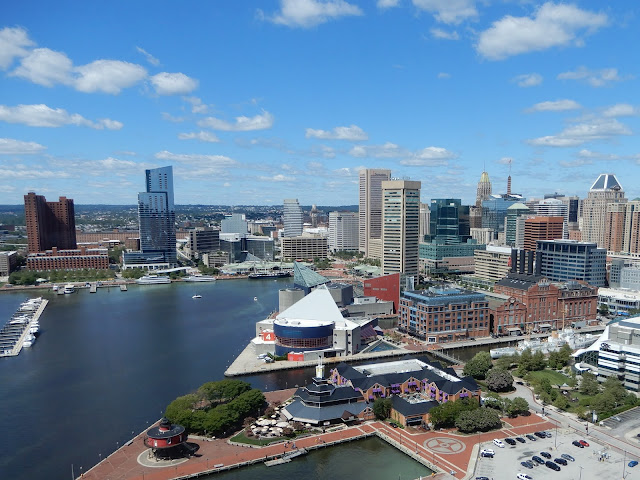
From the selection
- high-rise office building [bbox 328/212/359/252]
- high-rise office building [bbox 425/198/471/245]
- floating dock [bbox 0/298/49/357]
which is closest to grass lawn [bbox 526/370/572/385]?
floating dock [bbox 0/298/49/357]

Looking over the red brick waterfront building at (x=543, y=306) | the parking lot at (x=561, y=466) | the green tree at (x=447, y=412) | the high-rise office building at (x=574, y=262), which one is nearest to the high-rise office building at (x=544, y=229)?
the high-rise office building at (x=574, y=262)

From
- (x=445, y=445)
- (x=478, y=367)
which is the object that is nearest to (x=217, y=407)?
(x=445, y=445)

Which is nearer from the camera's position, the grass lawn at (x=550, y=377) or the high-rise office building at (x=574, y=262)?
the grass lawn at (x=550, y=377)

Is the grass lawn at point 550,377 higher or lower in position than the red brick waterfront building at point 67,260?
lower

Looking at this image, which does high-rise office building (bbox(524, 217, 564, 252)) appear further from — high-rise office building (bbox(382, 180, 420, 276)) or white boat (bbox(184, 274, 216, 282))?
white boat (bbox(184, 274, 216, 282))

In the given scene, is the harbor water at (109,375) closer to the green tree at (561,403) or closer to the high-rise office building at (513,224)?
the green tree at (561,403)

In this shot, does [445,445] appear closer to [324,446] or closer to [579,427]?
[324,446]

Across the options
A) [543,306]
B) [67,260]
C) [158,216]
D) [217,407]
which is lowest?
[217,407]

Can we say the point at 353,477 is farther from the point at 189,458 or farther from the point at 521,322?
the point at 521,322
